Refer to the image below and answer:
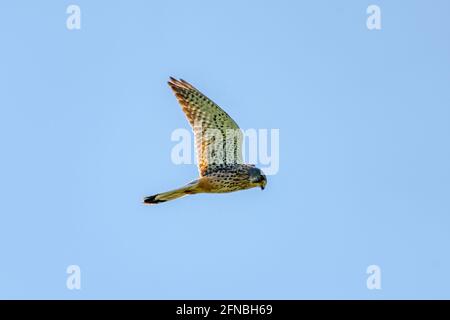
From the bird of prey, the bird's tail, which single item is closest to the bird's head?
the bird of prey

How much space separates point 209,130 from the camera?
1483cm

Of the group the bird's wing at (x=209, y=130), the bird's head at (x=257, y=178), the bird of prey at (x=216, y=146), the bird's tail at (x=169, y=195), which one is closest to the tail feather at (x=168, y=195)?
the bird's tail at (x=169, y=195)

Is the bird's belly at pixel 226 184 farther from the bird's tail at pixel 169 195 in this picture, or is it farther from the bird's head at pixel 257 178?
the bird's tail at pixel 169 195

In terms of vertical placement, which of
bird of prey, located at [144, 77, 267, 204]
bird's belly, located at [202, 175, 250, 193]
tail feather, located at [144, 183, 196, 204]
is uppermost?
bird of prey, located at [144, 77, 267, 204]

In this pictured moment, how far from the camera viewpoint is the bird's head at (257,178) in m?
14.8

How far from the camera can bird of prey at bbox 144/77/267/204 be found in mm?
14742

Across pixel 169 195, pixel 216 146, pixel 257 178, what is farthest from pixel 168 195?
pixel 257 178

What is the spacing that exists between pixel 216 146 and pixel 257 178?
69 cm

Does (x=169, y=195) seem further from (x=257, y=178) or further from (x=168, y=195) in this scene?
(x=257, y=178)

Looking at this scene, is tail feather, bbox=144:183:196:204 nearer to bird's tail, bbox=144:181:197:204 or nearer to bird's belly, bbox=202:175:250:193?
bird's tail, bbox=144:181:197:204
